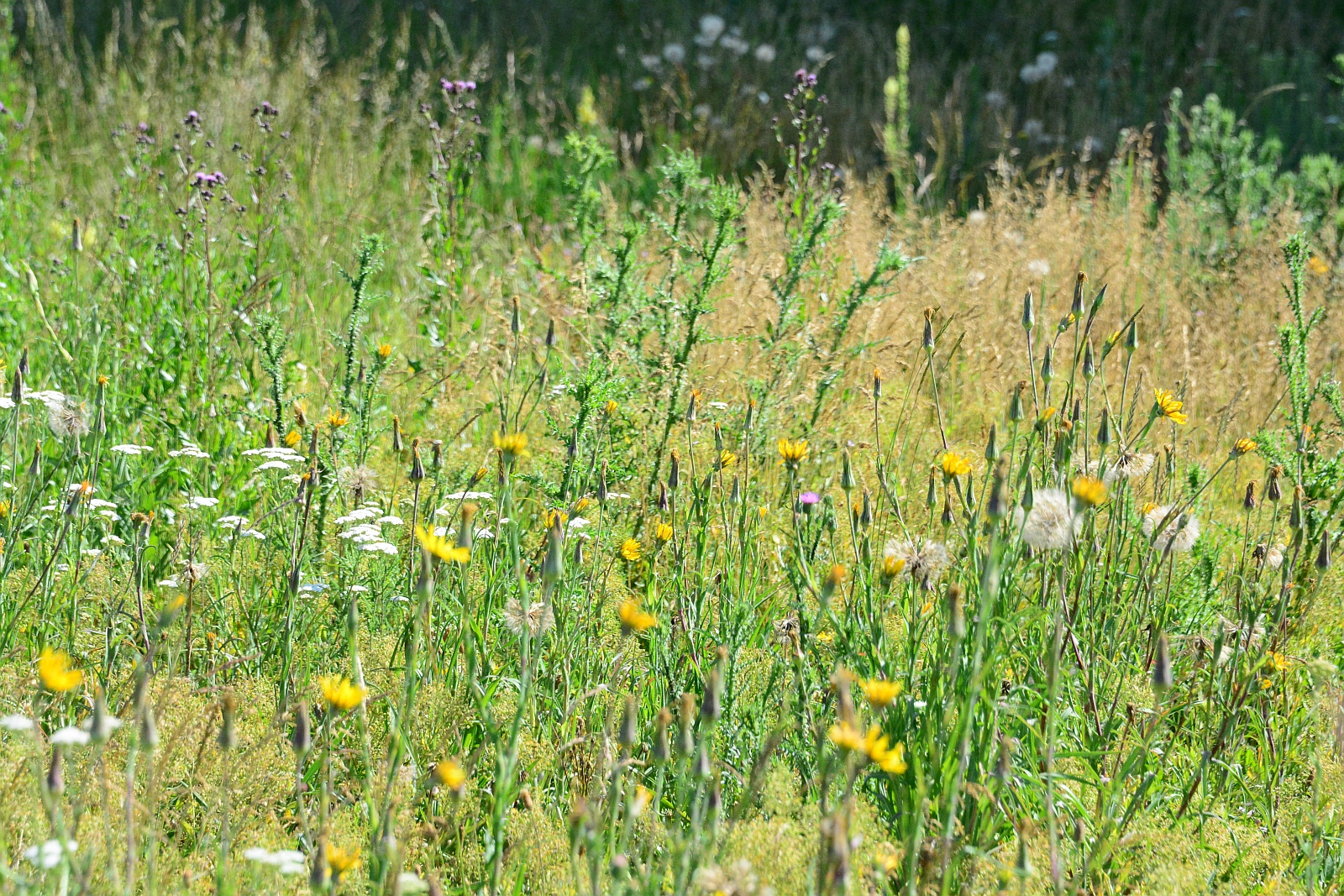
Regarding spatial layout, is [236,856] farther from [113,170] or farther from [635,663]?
[113,170]

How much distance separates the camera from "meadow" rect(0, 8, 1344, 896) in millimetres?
1512

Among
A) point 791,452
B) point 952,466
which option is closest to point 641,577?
point 791,452

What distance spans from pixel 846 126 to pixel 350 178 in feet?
11.2

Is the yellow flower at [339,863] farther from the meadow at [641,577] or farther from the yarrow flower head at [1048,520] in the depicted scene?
the yarrow flower head at [1048,520]

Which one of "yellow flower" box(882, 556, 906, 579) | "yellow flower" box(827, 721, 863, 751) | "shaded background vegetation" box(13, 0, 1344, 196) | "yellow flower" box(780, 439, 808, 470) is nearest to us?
"yellow flower" box(827, 721, 863, 751)

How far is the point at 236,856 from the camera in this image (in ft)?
5.30

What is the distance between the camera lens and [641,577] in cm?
261

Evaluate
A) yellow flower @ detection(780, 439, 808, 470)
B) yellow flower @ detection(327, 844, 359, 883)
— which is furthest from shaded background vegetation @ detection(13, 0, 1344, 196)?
yellow flower @ detection(327, 844, 359, 883)

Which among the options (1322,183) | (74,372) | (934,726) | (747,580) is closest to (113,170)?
(74,372)

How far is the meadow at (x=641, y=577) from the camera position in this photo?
151 cm

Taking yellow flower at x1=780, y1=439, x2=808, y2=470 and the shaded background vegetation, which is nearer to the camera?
yellow flower at x1=780, y1=439, x2=808, y2=470

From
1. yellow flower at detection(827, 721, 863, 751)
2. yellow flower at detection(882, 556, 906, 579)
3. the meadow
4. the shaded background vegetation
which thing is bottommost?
the meadow

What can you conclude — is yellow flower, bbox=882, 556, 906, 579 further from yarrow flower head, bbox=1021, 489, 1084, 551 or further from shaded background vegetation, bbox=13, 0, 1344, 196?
shaded background vegetation, bbox=13, 0, 1344, 196

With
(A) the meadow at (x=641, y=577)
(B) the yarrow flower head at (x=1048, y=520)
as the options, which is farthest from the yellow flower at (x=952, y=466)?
(B) the yarrow flower head at (x=1048, y=520)
